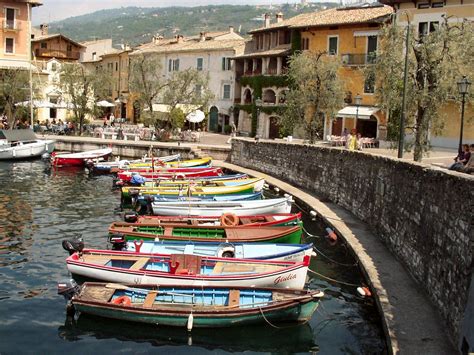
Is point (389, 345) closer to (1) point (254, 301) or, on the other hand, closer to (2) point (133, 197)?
(1) point (254, 301)

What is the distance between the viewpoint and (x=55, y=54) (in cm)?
8362

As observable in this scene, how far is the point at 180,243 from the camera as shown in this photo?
756 inches

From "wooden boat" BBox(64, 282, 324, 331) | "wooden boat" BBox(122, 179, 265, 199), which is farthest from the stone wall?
"wooden boat" BBox(122, 179, 265, 199)

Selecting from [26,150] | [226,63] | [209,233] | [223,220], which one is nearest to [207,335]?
[209,233]

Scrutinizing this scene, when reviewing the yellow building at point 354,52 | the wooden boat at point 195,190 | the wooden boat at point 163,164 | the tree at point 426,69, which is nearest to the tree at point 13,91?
the wooden boat at point 163,164

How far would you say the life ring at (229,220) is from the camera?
74.5ft

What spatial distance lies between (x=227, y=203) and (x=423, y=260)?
11.9 m

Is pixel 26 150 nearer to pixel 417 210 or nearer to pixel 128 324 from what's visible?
pixel 128 324

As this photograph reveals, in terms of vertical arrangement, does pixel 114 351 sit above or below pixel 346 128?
below

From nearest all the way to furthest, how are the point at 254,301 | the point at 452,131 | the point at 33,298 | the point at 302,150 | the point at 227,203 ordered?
1. the point at 254,301
2. the point at 33,298
3. the point at 227,203
4. the point at 302,150
5. the point at 452,131

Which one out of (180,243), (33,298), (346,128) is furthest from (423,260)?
(346,128)

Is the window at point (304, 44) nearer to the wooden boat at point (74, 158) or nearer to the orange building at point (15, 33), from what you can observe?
the wooden boat at point (74, 158)

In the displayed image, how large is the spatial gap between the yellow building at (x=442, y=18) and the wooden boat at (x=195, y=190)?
1632 centimetres

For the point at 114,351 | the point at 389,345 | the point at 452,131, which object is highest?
the point at 452,131
